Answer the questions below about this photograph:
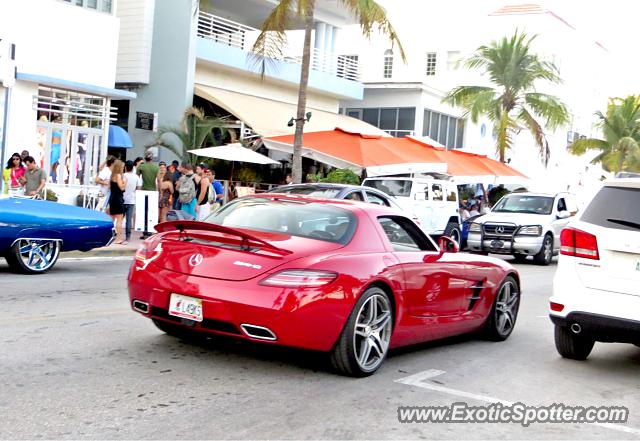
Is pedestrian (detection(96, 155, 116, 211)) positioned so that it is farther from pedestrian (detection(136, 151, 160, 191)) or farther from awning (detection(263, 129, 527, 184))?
awning (detection(263, 129, 527, 184))

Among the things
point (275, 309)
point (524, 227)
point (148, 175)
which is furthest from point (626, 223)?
point (148, 175)

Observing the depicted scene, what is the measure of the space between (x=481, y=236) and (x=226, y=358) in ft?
48.6

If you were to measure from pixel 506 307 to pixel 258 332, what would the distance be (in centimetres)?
369

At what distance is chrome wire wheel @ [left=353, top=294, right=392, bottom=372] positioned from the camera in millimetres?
6309

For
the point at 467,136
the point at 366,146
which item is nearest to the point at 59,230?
the point at 366,146

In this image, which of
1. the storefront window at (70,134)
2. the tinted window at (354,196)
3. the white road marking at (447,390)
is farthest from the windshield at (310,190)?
the storefront window at (70,134)

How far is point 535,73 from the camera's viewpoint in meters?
34.2

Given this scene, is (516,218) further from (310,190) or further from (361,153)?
(310,190)

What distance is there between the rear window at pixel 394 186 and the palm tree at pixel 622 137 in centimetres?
2622

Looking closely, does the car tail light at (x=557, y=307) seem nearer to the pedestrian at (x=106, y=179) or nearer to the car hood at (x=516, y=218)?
the pedestrian at (x=106, y=179)

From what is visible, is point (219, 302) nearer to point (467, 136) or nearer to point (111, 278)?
point (111, 278)

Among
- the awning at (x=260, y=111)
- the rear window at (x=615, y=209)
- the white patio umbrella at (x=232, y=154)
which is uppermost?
the awning at (x=260, y=111)

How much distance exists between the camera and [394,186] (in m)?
22.2

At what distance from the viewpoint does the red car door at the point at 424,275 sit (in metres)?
6.92
